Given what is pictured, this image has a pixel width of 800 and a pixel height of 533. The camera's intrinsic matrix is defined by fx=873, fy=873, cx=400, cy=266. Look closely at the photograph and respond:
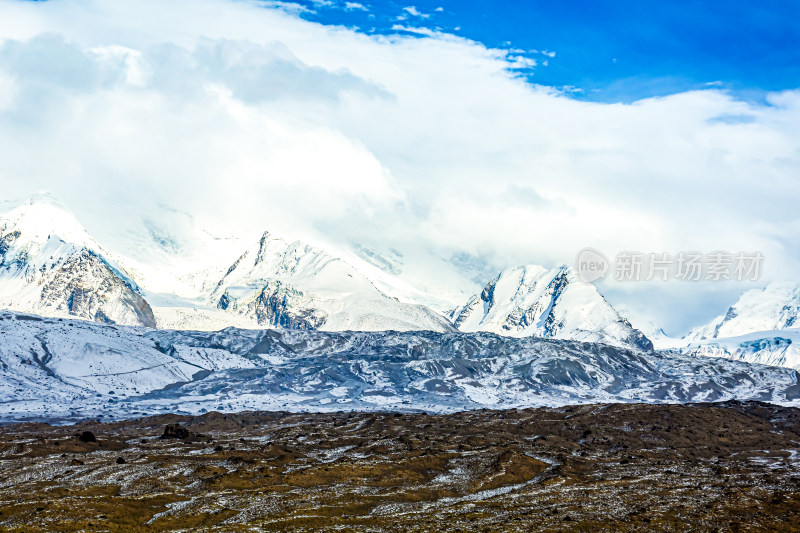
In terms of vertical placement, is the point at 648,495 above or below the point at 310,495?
above

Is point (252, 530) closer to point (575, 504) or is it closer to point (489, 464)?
point (575, 504)

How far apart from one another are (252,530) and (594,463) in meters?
89.1

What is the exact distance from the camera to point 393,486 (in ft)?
436

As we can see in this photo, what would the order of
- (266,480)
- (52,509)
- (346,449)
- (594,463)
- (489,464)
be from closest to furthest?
(52,509)
(266,480)
(489,464)
(594,463)
(346,449)

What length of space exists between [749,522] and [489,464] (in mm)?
64472

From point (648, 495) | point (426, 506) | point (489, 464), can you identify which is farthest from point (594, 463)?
point (426, 506)

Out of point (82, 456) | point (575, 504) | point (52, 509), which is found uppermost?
point (575, 504)

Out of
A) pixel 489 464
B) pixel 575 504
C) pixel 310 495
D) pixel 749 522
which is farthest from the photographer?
pixel 489 464

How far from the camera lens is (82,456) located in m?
161

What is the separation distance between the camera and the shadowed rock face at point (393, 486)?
319 ft

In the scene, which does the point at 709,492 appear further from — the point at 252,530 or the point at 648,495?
the point at 252,530

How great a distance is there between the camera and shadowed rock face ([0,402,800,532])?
319 feet

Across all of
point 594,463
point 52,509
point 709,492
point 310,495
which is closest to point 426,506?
point 310,495

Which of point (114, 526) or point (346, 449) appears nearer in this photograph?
point (114, 526)
